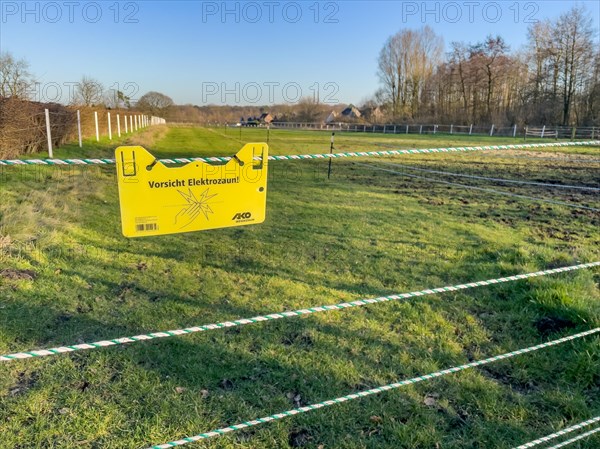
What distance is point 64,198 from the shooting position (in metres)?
8.18

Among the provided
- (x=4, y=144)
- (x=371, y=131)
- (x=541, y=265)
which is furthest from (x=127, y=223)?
(x=371, y=131)

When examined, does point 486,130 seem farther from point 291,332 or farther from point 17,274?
point 17,274

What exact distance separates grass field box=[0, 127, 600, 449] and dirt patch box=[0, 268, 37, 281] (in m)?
0.03

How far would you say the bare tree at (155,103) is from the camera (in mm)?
57781

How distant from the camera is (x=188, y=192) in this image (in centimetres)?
213

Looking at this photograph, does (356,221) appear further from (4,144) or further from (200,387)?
(4,144)

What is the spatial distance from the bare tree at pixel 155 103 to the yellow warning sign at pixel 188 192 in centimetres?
6015

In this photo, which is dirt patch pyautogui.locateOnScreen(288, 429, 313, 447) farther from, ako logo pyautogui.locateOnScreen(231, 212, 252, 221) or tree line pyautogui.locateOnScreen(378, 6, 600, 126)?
tree line pyautogui.locateOnScreen(378, 6, 600, 126)

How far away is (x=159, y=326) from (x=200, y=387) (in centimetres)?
99

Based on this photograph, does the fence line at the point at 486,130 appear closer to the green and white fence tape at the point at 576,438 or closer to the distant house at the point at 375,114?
the distant house at the point at 375,114

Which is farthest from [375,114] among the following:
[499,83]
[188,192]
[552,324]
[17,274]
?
[188,192]

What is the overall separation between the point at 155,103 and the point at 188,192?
6696 centimetres

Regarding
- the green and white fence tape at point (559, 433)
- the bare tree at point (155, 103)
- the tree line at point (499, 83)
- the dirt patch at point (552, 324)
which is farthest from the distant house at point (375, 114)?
the green and white fence tape at point (559, 433)

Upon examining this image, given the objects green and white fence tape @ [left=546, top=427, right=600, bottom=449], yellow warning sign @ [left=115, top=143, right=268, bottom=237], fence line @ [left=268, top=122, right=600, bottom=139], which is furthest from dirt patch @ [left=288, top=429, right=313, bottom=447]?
fence line @ [left=268, top=122, right=600, bottom=139]
